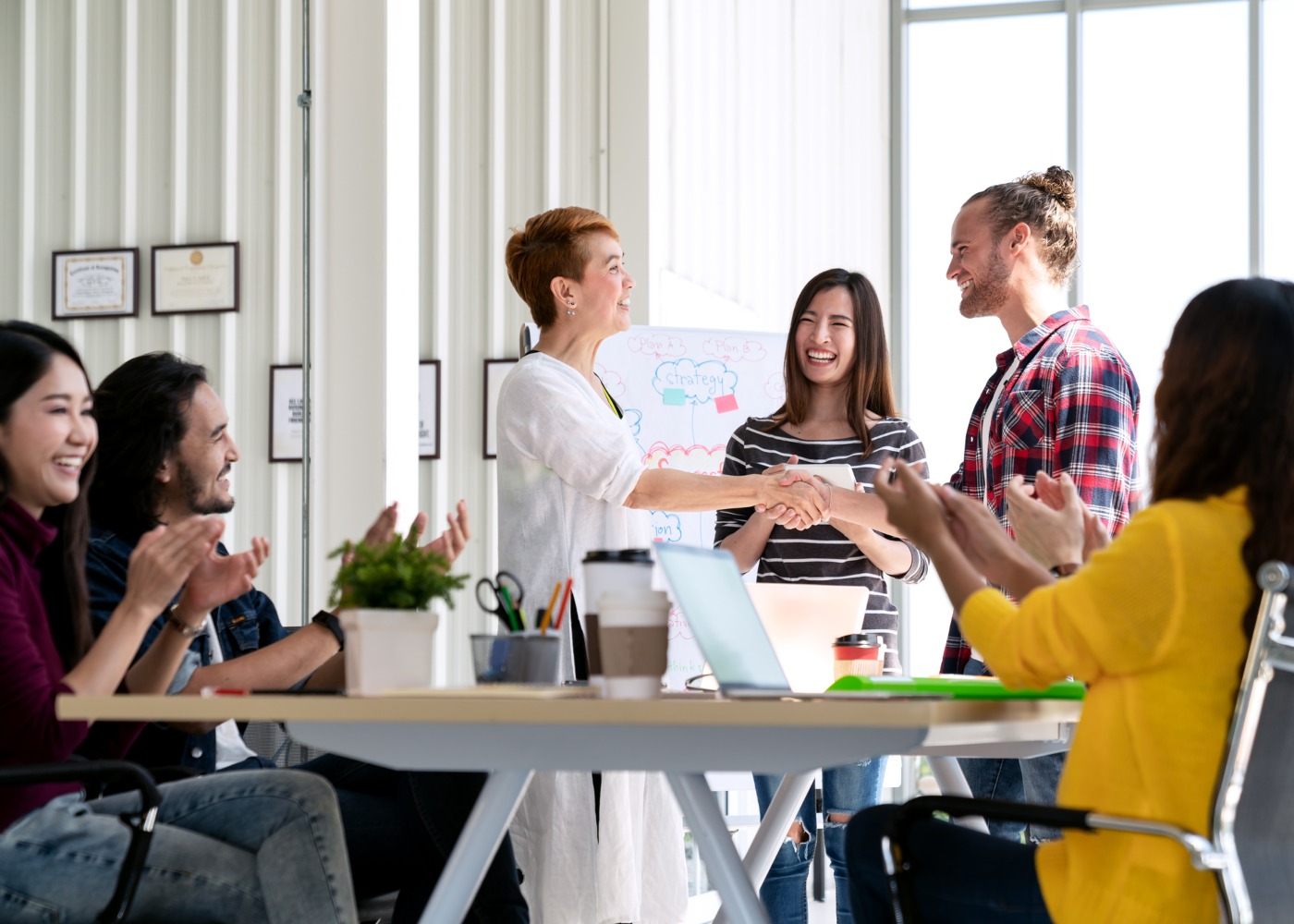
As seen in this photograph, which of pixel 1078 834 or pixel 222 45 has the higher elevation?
pixel 222 45

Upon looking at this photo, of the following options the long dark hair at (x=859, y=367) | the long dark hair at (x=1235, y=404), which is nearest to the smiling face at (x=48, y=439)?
the long dark hair at (x=1235, y=404)

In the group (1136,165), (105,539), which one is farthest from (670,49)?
(105,539)

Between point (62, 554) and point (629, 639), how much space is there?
968mm

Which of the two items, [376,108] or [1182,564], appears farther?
[376,108]

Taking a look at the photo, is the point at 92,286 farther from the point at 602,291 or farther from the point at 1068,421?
the point at 1068,421

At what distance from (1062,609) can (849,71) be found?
6296 mm

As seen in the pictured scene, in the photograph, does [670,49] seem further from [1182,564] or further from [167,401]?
[1182,564]

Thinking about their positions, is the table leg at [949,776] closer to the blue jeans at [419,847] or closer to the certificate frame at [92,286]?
the blue jeans at [419,847]

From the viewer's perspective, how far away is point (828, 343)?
3.49 m

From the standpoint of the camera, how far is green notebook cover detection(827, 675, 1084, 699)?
1769 mm

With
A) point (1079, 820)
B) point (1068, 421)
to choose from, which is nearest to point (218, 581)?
point (1079, 820)

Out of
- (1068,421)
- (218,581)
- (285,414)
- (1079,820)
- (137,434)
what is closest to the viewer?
(1079,820)

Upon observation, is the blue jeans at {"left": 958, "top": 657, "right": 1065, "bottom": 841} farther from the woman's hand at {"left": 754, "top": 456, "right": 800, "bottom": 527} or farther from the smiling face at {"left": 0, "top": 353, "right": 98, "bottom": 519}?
the smiling face at {"left": 0, "top": 353, "right": 98, "bottom": 519}

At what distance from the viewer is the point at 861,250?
7.28 meters
